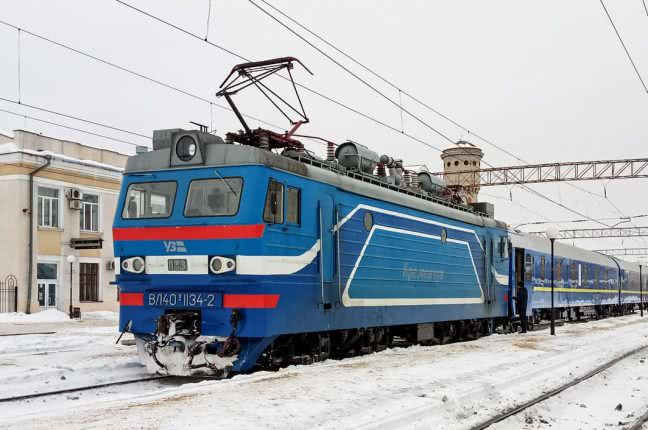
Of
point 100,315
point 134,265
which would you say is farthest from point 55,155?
point 134,265

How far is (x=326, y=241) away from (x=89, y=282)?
80.8ft

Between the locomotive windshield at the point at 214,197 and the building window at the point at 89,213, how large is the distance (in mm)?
24170

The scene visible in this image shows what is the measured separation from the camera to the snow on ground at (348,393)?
300 inches

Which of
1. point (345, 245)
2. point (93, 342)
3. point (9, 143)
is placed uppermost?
point (9, 143)

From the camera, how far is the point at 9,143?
3197 cm

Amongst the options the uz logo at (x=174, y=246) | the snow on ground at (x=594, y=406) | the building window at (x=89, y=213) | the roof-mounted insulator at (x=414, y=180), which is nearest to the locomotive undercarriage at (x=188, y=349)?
the uz logo at (x=174, y=246)

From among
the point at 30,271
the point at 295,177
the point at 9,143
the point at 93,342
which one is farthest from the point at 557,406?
the point at 9,143

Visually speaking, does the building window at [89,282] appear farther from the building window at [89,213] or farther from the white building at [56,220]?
the building window at [89,213]

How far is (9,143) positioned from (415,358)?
81.1 ft

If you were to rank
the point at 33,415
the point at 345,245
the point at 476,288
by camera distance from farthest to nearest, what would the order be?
the point at 476,288
the point at 345,245
the point at 33,415

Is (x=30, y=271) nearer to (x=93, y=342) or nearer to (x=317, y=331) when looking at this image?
(x=93, y=342)

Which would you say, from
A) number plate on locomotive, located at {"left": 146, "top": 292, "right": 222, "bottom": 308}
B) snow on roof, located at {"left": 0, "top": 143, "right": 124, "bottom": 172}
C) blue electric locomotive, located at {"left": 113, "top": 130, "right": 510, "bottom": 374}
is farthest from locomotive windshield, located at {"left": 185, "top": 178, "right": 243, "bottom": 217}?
snow on roof, located at {"left": 0, "top": 143, "right": 124, "bottom": 172}

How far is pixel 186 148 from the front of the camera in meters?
11.7

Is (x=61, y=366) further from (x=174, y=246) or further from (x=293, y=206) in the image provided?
(x=293, y=206)
